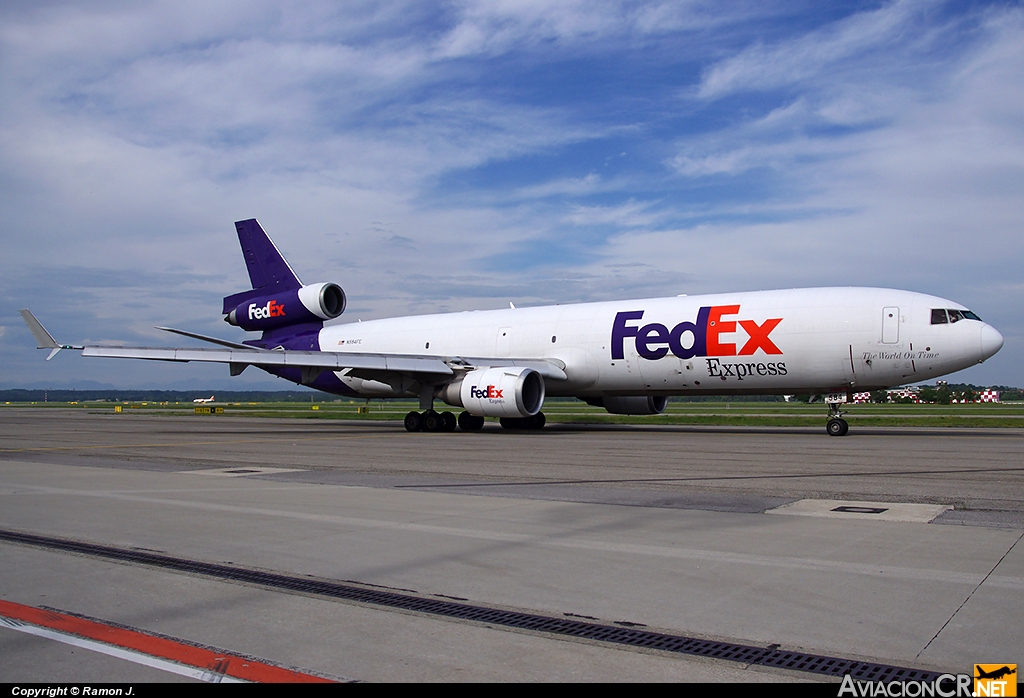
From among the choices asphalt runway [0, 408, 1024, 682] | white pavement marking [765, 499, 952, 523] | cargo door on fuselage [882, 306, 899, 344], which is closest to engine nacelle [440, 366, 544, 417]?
asphalt runway [0, 408, 1024, 682]

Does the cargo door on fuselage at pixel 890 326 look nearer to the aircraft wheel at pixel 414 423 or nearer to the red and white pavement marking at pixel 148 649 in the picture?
the aircraft wheel at pixel 414 423

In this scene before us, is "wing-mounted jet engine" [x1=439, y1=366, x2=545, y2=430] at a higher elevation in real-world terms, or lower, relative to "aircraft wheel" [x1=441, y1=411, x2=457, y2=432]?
higher

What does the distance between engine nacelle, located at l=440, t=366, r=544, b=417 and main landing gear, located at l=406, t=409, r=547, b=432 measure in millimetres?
1802

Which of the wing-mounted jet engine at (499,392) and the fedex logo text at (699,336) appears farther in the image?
the wing-mounted jet engine at (499,392)

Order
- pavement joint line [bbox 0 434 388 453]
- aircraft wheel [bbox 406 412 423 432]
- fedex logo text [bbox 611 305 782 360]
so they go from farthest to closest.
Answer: aircraft wheel [bbox 406 412 423 432]
fedex logo text [bbox 611 305 782 360]
pavement joint line [bbox 0 434 388 453]

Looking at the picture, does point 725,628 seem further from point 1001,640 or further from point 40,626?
point 40,626

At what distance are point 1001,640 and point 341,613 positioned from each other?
3796 millimetres

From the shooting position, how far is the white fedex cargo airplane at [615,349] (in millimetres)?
19797

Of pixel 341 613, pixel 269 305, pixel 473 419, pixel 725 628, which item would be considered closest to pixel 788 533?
pixel 725 628

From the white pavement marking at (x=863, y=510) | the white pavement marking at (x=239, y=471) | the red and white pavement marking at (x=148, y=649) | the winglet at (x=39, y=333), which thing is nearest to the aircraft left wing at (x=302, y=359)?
the winglet at (x=39, y=333)

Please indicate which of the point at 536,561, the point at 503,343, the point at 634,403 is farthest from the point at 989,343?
the point at 536,561

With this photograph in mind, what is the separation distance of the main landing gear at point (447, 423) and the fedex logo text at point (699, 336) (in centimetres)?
447

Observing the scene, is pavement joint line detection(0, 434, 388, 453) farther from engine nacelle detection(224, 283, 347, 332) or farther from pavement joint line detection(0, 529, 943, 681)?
pavement joint line detection(0, 529, 943, 681)

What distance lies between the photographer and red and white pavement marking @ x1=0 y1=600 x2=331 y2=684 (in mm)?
3852
